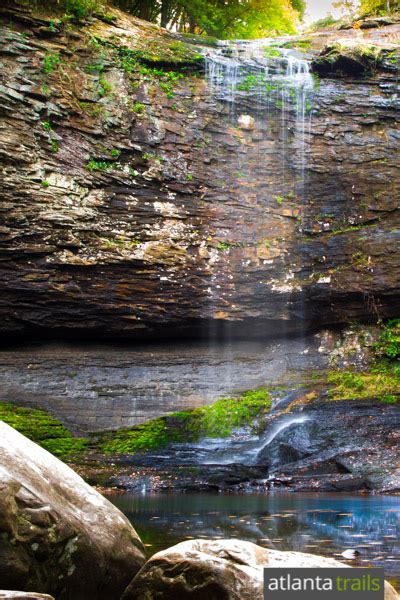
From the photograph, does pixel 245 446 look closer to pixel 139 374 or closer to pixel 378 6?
pixel 139 374

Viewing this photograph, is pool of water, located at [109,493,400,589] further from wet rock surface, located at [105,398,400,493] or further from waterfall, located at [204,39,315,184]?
waterfall, located at [204,39,315,184]

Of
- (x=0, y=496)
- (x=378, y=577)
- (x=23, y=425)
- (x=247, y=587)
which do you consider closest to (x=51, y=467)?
(x=0, y=496)

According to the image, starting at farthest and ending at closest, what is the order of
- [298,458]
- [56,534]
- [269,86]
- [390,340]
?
[269,86]
[390,340]
[298,458]
[56,534]

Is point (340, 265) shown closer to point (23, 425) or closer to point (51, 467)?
point (23, 425)

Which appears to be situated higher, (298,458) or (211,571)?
(211,571)

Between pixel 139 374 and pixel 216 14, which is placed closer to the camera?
pixel 139 374

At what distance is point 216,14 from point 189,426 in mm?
14833

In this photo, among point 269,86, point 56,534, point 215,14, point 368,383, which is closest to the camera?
point 56,534

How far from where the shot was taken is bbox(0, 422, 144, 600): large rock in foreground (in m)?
2.99

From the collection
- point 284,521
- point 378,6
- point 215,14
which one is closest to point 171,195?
point 215,14

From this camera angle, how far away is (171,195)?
1689 centimetres

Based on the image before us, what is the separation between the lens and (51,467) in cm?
362

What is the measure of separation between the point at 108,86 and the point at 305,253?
7132 mm

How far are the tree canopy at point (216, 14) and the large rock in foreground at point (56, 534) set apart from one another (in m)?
20.3
